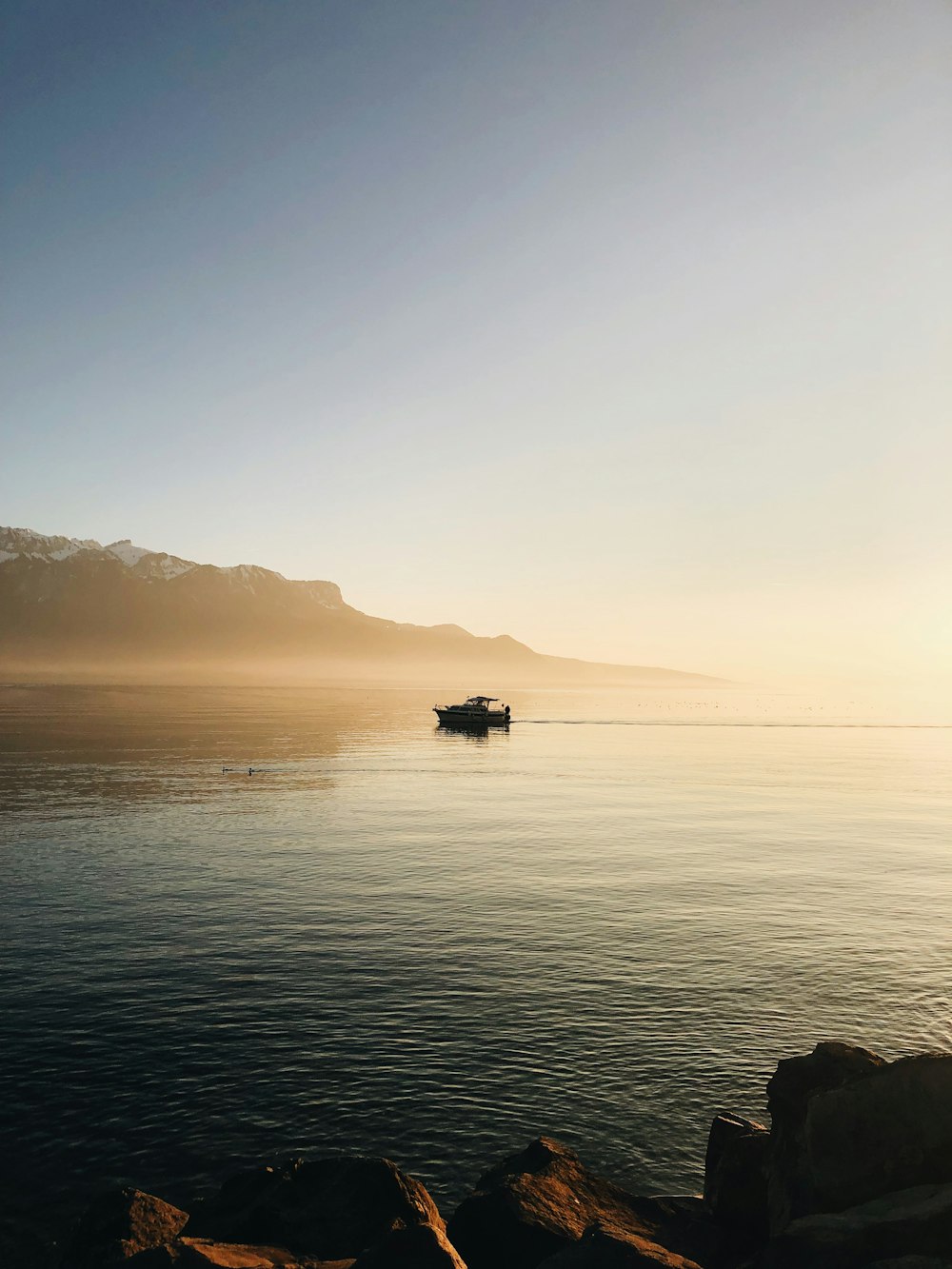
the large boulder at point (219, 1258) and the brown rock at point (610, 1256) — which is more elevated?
the brown rock at point (610, 1256)

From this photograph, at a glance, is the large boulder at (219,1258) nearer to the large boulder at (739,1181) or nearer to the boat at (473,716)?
the large boulder at (739,1181)

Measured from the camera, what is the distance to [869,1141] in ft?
39.5

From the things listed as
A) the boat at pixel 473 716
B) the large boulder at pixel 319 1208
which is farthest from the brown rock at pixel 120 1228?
the boat at pixel 473 716

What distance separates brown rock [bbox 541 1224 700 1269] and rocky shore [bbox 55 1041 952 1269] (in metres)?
0.02

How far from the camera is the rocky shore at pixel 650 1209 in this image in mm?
10648

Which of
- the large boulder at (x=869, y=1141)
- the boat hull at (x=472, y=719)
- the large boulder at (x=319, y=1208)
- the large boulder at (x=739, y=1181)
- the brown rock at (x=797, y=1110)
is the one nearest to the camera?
the large boulder at (x=869, y=1141)

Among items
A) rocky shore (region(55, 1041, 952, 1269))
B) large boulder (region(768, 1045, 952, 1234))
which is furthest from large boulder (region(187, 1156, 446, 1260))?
large boulder (region(768, 1045, 952, 1234))

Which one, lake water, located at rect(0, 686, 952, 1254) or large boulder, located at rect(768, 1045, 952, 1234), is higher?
large boulder, located at rect(768, 1045, 952, 1234)

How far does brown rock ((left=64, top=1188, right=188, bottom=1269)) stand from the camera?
37.1ft

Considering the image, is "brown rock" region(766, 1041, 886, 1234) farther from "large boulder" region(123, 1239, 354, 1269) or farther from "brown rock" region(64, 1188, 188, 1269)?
"brown rock" region(64, 1188, 188, 1269)

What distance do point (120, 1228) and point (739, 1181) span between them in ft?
30.7

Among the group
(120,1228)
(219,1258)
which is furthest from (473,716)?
(219,1258)

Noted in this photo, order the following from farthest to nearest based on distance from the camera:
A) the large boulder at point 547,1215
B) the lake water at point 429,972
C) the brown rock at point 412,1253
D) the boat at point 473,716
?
the boat at point 473,716
the lake water at point 429,972
the large boulder at point 547,1215
the brown rock at point 412,1253

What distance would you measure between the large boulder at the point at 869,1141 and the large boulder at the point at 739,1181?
647 millimetres
